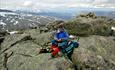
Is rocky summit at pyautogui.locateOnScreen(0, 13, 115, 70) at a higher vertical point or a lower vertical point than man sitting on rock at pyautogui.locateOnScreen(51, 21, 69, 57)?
lower

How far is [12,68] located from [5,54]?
4.98 m

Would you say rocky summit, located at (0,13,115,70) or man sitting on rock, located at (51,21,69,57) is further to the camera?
man sitting on rock, located at (51,21,69,57)

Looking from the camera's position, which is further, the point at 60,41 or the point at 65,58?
the point at 60,41

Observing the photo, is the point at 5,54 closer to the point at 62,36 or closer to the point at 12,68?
the point at 12,68

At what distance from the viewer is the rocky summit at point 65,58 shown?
22.3 metres

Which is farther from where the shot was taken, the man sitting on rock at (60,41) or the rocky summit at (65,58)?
the man sitting on rock at (60,41)

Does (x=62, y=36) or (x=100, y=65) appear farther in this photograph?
(x=62, y=36)

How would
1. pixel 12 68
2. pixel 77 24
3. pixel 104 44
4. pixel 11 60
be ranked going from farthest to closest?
pixel 77 24 → pixel 104 44 → pixel 11 60 → pixel 12 68

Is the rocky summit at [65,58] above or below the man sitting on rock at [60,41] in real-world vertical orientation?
below

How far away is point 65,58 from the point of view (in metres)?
23.3

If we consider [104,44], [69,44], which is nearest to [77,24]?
[104,44]

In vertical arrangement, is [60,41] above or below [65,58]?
above

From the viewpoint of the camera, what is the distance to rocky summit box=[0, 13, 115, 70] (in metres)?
22.3

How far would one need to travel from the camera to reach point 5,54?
99.8 ft
